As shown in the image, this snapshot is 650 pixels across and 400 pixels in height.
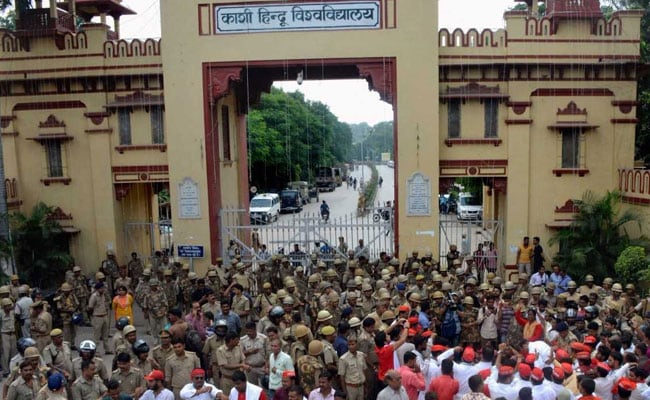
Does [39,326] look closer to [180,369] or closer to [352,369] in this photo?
[180,369]

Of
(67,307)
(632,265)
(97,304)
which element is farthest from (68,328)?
(632,265)

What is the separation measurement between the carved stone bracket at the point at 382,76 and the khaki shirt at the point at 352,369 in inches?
336

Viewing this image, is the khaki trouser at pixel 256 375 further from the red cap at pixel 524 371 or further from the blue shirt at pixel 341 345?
the red cap at pixel 524 371

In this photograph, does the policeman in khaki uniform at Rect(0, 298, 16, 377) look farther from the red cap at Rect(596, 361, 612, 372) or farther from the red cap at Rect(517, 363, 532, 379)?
the red cap at Rect(596, 361, 612, 372)

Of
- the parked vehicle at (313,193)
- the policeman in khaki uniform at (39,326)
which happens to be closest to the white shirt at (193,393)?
the policeman in khaki uniform at (39,326)

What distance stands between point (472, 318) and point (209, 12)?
9.58 metres

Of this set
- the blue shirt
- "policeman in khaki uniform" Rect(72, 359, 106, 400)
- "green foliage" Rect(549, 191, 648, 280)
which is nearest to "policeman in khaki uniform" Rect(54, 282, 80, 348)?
"policeman in khaki uniform" Rect(72, 359, 106, 400)

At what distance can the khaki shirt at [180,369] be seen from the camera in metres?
6.86

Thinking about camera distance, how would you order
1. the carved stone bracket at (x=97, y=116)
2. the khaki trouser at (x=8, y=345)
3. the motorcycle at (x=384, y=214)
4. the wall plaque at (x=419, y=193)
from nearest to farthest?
the khaki trouser at (x=8, y=345) < the wall plaque at (x=419, y=193) < the motorcycle at (x=384, y=214) < the carved stone bracket at (x=97, y=116)

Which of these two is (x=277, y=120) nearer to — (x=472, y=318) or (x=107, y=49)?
(x=107, y=49)

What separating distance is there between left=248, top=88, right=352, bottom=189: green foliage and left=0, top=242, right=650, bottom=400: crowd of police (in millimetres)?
25048

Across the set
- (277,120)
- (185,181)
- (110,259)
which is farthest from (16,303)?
(277,120)

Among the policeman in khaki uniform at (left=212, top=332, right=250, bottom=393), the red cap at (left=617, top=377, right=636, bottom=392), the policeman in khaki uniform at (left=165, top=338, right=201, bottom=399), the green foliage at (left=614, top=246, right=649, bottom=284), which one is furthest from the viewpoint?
the green foliage at (left=614, top=246, right=649, bottom=284)

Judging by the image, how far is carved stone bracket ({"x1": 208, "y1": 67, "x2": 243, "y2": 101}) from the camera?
563 inches
